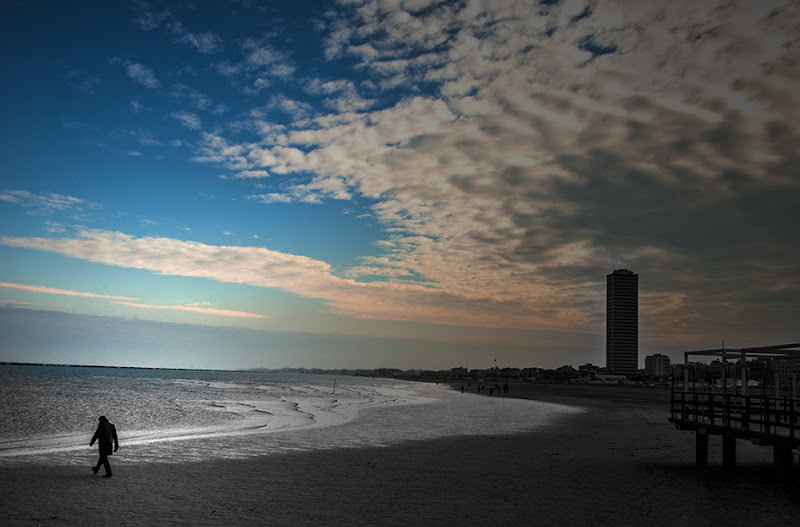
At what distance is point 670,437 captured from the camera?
1104 inches

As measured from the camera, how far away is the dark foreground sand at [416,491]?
493 inches

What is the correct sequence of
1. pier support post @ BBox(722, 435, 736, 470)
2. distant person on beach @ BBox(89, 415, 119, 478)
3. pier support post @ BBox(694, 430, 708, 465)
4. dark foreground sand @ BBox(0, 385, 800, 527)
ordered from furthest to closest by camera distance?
pier support post @ BBox(694, 430, 708, 465) → pier support post @ BBox(722, 435, 736, 470) → distant person on beach @ BBox(89, 415, 119, 478) → dark foreground sand @ BBox(0, 385, 800, 527)

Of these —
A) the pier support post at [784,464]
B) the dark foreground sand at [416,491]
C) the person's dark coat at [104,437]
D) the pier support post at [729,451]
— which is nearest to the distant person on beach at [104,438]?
the person's dark coat at [104,437]

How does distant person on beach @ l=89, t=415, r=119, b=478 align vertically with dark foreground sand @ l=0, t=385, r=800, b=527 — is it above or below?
above

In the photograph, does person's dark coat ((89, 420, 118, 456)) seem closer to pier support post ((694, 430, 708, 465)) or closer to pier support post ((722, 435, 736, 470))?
pier support post ((722, 435, 736, 470))

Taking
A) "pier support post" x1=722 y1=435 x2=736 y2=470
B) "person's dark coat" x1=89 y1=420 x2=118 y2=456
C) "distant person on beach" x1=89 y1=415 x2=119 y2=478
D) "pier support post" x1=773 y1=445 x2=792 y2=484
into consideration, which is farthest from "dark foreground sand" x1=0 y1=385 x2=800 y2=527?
"person's dark coat" x1=89 y1=420 x2=118 y2=456

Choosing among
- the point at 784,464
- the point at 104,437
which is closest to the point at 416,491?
the point at 104,437

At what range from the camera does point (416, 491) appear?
50.4ft

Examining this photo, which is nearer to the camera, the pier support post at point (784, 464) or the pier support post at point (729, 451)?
the pier support post at point (784, 464)

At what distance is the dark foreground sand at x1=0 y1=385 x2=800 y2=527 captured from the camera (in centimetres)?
1252

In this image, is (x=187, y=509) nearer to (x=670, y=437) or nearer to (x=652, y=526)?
(x=652, y=526)

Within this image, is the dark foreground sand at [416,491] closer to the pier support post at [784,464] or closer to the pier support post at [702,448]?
the pier support post at [784,464]

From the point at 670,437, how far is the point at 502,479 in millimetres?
15296

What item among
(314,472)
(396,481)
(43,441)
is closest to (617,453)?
(396,481)
